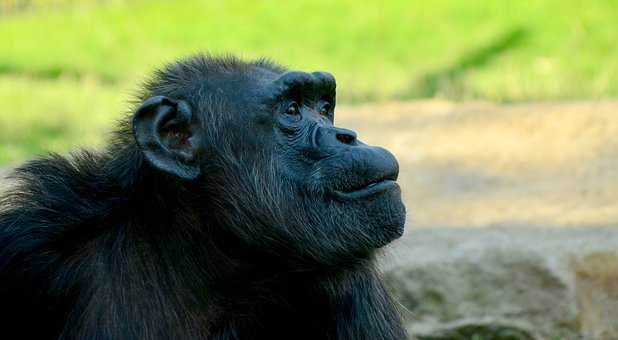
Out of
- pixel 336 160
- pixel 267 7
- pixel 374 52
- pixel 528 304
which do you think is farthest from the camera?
pixel 267 7

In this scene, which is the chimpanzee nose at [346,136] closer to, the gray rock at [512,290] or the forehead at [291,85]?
the forehead at [291,85]

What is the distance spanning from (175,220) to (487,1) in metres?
12.8

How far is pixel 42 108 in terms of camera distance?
14.5 m

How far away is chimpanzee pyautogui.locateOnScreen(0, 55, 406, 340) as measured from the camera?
5.01 m

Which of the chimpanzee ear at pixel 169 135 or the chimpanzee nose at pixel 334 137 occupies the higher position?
the chimpanzee nose at pixel 334 137

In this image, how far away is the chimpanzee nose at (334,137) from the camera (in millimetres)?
5117

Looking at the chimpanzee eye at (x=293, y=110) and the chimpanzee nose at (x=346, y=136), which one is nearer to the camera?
the chimpanzee nose at (x=346, y=136)

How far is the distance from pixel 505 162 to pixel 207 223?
527cm

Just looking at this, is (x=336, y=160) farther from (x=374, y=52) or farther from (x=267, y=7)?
(x=267, y=7)

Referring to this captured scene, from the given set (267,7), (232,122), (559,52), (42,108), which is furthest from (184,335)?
(267,7)

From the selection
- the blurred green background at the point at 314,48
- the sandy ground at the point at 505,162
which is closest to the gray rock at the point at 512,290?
the sandy ground at the point at 505,162

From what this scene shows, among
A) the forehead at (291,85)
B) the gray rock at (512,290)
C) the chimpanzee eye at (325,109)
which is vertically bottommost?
the gray rock at (512,290)

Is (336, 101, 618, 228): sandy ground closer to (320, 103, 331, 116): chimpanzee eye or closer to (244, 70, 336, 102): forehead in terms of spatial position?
(320, 103, 331, 116): chimpanzee eye

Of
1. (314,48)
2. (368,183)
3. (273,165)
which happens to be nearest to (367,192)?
(368,183)
